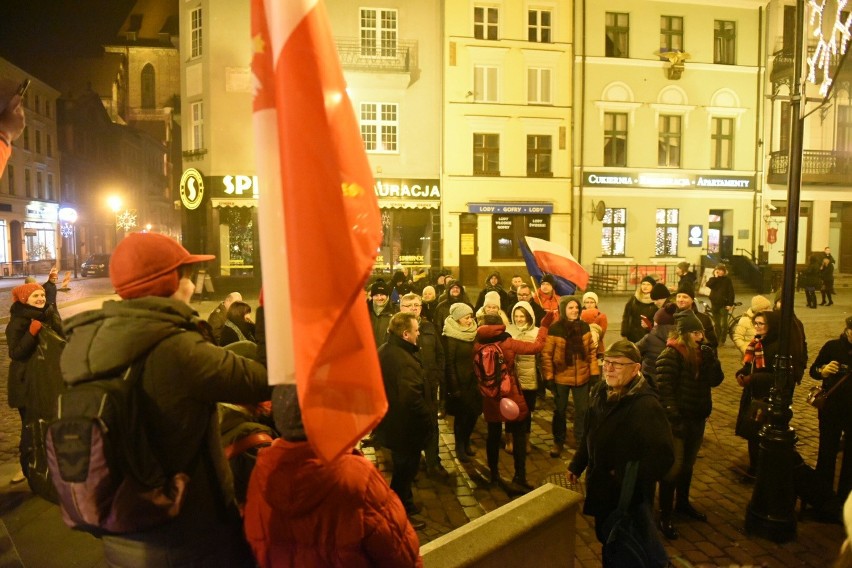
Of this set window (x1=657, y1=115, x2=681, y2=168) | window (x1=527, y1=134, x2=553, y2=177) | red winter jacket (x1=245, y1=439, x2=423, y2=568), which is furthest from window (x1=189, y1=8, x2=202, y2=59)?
red winter jacket (x1=245, y1=439, x2=423, y2=568)

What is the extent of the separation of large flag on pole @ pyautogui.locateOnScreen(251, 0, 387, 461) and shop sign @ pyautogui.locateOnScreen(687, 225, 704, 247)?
1064 inches

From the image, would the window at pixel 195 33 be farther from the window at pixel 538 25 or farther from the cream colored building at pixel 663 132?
the cream colored building at pixel 663 132

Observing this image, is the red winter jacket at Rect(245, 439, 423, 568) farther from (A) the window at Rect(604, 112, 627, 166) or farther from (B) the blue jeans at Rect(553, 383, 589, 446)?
(A) the window at Rect(604, 112, 627, 166)

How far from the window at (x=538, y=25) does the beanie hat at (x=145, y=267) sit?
25623mm

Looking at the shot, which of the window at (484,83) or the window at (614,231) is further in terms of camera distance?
the window at (614,231)

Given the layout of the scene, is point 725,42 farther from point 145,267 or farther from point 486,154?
point 145,267

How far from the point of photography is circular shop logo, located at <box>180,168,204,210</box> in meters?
23.6

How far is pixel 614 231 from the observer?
25984 mm

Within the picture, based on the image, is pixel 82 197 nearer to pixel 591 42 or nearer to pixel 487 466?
pixel 591 42

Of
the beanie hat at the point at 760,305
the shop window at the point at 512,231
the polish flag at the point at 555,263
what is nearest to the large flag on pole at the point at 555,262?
the polish flag at the point at 555,263

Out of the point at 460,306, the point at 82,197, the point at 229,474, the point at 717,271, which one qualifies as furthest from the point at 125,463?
the point at 82,197

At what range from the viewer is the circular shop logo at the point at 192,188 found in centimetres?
2359

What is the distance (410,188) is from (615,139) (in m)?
9.23

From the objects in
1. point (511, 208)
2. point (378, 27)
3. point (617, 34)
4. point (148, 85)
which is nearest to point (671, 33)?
point (617, 34)
